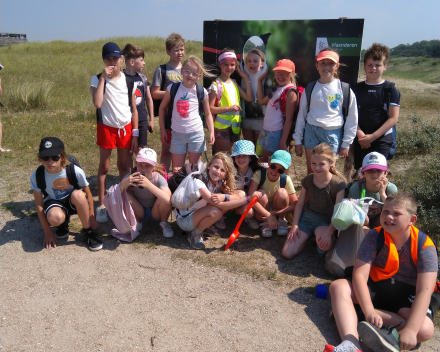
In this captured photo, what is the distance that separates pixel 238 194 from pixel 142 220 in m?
1.27

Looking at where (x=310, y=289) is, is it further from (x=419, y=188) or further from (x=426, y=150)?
(x=426, y=150)

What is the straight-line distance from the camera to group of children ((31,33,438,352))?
3.11 metres

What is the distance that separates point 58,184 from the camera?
14.0ft

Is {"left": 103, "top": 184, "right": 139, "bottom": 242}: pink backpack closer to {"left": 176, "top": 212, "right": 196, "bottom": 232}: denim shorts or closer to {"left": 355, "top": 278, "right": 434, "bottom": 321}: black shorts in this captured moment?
{"left": 176, "top": 212, "right": 196, "bottom": 232}: denim shorts

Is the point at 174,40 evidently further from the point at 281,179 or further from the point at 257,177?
the point at 281,179

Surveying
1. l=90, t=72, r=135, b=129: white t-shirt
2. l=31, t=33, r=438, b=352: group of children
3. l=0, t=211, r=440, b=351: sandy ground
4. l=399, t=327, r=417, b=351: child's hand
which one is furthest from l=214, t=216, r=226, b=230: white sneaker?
l=399, t=327, r=417, b=351: child's hand

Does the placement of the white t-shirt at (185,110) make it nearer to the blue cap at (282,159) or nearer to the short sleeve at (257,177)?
the short sleeve at (257,177)

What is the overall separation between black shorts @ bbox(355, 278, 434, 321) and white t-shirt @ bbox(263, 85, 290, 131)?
7.89ft

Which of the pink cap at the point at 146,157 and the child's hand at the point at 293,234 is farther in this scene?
the pink cap at the point at 146,157

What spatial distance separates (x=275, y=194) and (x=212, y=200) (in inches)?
31.3

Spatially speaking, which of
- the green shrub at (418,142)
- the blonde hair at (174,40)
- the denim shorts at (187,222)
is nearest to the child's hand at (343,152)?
the denim shorts at (187,222)

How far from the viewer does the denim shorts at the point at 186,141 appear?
5047 mm

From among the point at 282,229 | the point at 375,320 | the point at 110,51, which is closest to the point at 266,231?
the point at 282,229

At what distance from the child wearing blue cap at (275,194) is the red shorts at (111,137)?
1.68 m
